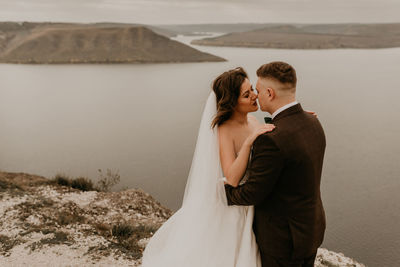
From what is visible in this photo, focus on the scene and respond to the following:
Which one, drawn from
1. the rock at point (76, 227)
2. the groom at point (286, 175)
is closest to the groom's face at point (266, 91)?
the groom at point (286, 175)

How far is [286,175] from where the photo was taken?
1.85 meters

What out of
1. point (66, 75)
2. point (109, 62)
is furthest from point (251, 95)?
point (109, 62)

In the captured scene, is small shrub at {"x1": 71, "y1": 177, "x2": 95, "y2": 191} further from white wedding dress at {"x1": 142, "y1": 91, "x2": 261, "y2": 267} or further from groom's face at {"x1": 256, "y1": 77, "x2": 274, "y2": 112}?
groom's face at {"x1": 256, "y1": 77, "x2": 274, "y2": 112}

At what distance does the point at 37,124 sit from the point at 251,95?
80.8ft

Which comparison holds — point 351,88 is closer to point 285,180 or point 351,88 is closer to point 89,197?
point 89,197

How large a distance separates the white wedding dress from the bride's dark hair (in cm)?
18

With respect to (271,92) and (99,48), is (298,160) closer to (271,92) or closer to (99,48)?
(271,92)

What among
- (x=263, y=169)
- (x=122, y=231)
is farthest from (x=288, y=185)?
(x=122, y=231)

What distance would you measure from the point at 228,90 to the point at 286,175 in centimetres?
78

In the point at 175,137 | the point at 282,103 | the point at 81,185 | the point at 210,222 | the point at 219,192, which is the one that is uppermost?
the point at 282,103

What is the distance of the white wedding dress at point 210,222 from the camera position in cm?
240

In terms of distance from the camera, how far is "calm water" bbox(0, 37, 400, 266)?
37.5 ft

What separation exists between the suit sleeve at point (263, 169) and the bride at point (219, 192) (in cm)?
24

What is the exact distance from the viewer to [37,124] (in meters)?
23.6
